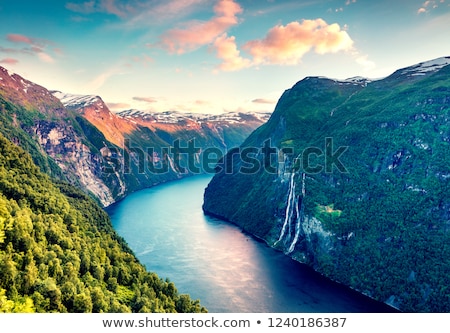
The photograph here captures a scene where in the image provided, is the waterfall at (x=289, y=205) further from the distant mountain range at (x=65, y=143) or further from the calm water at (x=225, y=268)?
the distant mountain range at (x=65, y=143)

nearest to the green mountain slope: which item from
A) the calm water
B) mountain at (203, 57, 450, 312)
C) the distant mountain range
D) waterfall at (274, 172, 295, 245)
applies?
the calm water

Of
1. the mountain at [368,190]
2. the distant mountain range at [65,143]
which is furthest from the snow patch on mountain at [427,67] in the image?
the distant mountain range at [65,143]

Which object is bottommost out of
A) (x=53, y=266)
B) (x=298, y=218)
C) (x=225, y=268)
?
(x=225, y=268)

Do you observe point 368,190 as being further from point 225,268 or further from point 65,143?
point 65,143

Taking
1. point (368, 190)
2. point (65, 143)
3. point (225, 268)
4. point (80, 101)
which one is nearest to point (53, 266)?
point (225, 268)

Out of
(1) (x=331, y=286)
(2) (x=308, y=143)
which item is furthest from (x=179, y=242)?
(2) (x=308, y=143)

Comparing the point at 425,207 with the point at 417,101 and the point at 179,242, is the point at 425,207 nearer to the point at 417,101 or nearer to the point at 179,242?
the point at 417,101

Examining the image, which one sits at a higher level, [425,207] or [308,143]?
[308,143]
